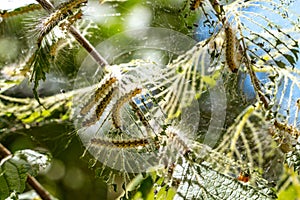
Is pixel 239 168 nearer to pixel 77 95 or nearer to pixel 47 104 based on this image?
pixel 77 95

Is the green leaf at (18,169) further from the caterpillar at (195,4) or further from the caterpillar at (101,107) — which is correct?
the caterpillar at (195,4)

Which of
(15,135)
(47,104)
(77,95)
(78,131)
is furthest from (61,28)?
(15,135)

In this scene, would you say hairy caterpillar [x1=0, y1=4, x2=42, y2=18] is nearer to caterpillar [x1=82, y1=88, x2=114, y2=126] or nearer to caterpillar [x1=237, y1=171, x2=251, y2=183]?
caterpillar [x1=82, y1=88, x2=114, y2=126]

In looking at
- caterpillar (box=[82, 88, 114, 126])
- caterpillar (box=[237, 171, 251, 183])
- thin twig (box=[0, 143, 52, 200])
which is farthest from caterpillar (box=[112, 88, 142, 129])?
thin twig (box=[0, 143, 52, 200])

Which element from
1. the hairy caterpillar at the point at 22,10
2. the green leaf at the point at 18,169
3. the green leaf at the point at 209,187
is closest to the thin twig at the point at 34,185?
the green leaf at the point at 18,169

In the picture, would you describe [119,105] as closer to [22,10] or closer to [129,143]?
[129,143]
